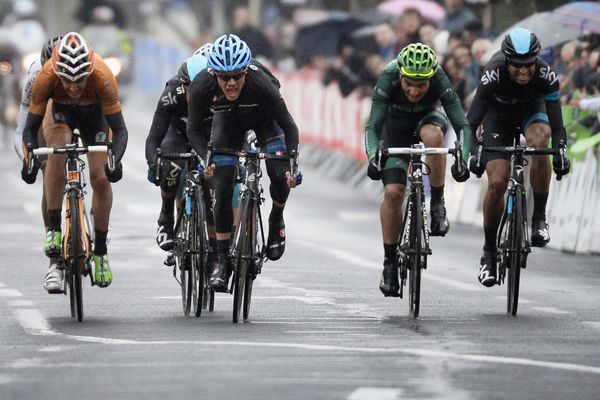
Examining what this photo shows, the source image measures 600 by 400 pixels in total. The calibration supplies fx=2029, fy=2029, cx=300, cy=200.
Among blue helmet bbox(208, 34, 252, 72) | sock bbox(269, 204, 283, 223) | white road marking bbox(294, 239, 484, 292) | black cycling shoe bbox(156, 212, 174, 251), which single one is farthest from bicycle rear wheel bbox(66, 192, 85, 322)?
white road marking bbox(294, 239, 484, 292)

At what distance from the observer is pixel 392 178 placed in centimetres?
1415

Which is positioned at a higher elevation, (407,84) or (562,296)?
(407,84)

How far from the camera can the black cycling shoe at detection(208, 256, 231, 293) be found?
1376cm

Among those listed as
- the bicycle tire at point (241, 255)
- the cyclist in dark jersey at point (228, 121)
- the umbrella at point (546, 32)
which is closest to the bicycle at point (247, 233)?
the bicycle tire at point (241, 255)

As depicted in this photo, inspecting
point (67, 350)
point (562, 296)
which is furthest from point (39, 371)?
point (562, 296)

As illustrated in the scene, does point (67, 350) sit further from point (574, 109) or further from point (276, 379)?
point (574, 109)

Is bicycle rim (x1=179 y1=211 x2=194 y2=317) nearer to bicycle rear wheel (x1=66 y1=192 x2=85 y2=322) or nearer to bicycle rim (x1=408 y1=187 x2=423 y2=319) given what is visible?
bicycle rear wheel (x1=66 y1=192 x2=85 y2=322)

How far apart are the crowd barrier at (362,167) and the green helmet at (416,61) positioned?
21.7 feet

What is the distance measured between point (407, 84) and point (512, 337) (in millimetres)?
2233

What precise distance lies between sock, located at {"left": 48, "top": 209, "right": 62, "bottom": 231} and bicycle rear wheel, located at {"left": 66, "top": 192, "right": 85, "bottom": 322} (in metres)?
0.53

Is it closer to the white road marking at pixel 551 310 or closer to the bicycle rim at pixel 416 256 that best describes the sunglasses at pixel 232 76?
the bicycle rim at pixel 416 256

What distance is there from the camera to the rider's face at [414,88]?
45.9 ft

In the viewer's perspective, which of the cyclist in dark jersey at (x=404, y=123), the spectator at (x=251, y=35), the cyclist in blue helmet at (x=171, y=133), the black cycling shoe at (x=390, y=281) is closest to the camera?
the cyclist in dark jersey at (x=404, y=123)

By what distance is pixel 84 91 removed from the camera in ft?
46.9
